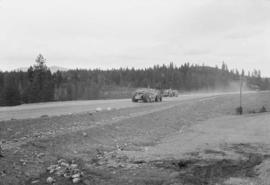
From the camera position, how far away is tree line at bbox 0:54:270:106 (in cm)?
6719

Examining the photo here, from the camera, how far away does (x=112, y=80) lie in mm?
134500

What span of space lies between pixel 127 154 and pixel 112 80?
124m

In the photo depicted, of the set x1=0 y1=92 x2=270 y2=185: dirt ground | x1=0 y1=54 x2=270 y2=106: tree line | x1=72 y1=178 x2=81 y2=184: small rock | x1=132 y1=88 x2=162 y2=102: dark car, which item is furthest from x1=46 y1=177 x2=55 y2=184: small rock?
x1=0 y1=54 x2=270 y2=106: tree line

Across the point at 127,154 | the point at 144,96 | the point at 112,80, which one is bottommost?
the point at 127,154

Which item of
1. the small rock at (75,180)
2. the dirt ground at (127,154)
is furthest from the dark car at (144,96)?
the small rock at (75,180)

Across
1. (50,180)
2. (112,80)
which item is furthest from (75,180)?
(112,80)

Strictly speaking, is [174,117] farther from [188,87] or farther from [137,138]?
[188,87]

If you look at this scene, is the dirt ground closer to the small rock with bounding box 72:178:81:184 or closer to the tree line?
the small rock with bounding box 72:178:81:184

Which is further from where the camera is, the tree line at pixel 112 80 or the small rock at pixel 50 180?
the tree line at pixel 112 80

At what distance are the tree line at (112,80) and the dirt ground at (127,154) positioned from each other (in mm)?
51632

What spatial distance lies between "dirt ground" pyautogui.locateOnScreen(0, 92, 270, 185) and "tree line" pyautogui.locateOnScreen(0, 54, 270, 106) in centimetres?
5163

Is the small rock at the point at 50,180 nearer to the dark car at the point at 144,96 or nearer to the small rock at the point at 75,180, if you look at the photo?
the small rock at the point at 75,180

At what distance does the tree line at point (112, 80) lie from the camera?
67188 millimetres

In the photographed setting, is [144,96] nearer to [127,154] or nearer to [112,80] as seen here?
[127,154]
